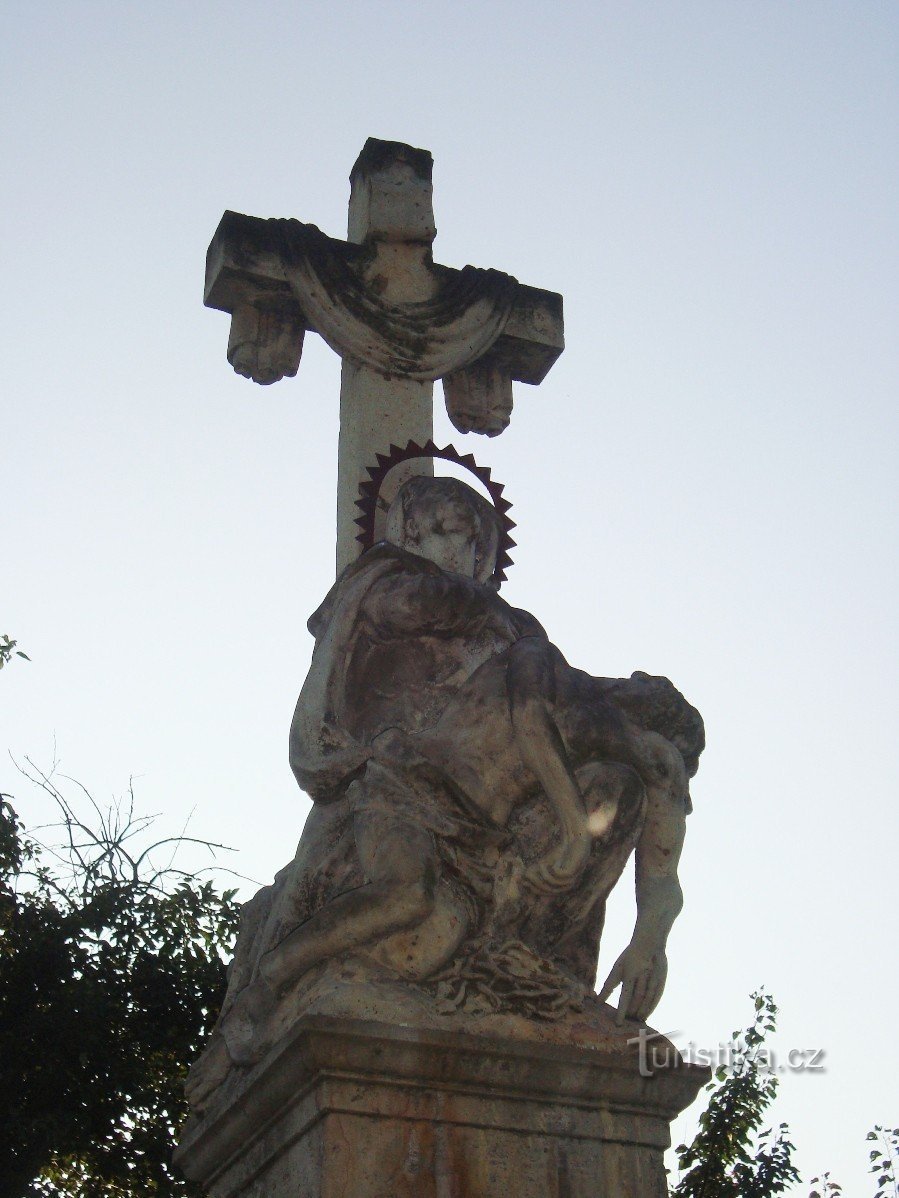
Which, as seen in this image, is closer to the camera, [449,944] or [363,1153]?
[363,1153]

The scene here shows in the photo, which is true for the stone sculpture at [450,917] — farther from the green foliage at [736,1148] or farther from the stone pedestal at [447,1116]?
the green foliage at [736,1148]

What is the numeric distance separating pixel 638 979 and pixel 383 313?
2.90 m

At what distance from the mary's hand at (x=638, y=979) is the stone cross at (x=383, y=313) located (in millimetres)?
2084

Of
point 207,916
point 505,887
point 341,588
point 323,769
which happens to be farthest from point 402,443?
point 207,916

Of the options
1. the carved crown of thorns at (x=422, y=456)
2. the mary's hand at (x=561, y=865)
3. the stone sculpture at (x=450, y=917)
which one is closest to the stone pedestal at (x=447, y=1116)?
the stone sculpture at (x=450, y=917)

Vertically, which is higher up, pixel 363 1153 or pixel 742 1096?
pixel 742 1096

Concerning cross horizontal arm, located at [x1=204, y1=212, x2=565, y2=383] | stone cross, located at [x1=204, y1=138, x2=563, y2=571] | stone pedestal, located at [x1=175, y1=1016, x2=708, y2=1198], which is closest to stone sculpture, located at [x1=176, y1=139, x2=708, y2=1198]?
stone pedestal, located at [x1=175, y1=1016, x2=708, y2=1198]

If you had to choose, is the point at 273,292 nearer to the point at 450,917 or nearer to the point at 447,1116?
the point at 450,917

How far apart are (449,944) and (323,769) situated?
64 centimetres

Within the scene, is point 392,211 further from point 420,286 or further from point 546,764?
point 546,764

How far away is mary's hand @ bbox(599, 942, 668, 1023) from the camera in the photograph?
12.5ft

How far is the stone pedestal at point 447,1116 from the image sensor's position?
334cm

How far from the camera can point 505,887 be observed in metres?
3.85

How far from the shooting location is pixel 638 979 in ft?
12.6
